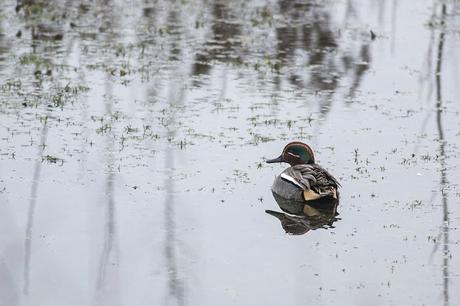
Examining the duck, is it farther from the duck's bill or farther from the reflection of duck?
the duck's bill

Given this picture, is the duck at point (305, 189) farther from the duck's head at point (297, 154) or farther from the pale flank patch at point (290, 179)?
the duck's head at point (297, 154)

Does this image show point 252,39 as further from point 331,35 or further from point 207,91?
point 207,91

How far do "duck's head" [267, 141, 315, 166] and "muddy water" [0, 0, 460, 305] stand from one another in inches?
10.8

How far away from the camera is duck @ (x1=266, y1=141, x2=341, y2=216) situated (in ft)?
33.3

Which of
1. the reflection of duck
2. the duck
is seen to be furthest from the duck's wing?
the reflection of duck

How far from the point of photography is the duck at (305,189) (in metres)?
10.1

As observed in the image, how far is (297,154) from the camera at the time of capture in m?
10.9

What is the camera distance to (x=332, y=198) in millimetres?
10195

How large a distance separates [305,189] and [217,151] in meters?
1.81

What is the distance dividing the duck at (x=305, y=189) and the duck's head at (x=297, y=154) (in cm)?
22

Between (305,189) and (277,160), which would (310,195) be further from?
(277,160)

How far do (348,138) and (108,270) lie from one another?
4951 mm

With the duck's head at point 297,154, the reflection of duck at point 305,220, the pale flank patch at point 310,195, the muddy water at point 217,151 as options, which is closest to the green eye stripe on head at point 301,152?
the duck's head at point 297,154

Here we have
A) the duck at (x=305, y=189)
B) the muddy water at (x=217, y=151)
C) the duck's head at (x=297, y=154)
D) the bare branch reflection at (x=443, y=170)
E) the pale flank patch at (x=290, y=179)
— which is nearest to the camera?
the muddy water at (x=217, y=151)
